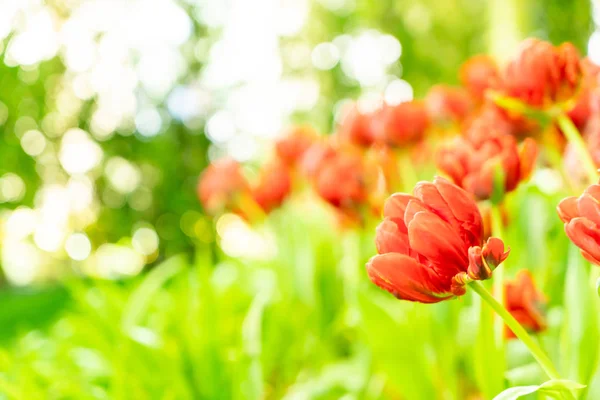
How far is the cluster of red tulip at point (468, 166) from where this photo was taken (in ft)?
1.01

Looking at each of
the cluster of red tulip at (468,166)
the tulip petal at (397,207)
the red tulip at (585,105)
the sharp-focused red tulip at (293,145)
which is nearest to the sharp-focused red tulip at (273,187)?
the sharp-focused red tulip at (293,145)

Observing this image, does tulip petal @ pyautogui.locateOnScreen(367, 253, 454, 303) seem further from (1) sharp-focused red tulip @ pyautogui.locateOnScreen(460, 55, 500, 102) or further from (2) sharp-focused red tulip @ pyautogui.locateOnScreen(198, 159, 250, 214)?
(2) sharp-focused red tulip @ pyautogui.locateOnScreen(198, 159, 250, 214)

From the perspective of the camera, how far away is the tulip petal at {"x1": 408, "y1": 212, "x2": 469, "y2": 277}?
300 millimetres

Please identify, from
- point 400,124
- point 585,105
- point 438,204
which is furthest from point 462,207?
point 400,124

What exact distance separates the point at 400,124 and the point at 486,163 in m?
0.34

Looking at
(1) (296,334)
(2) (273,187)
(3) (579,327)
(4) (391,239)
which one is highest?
(4) (391,239)

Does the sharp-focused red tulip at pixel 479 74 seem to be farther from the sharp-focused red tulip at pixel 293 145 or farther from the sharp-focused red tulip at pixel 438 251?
the sharp-focused red tulip at pixel 438 251

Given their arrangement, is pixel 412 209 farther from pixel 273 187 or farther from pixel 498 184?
pixel 273 187

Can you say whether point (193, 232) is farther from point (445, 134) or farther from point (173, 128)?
point (445, 134)

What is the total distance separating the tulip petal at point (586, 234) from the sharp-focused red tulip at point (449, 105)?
0.63m

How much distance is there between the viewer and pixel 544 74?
47cm

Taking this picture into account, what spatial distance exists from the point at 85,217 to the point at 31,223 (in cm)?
35

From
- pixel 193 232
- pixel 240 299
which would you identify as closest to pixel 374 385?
pixel 240 299

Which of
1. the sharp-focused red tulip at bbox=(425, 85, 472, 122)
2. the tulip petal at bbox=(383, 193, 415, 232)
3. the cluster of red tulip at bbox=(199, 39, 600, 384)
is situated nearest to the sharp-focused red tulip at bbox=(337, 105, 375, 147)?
the cluster of red tulip at bbox=(199, 39, 600, 384)
